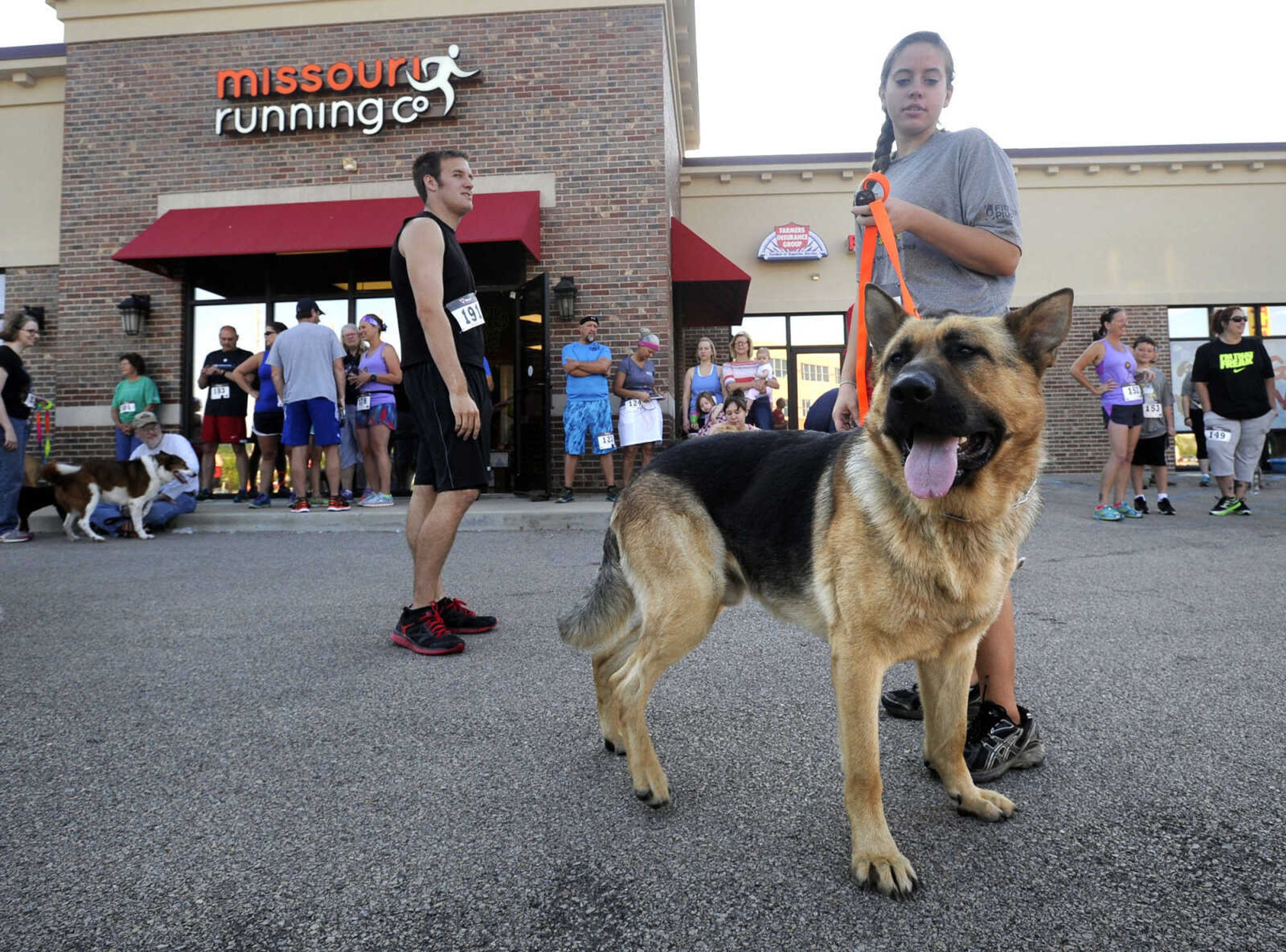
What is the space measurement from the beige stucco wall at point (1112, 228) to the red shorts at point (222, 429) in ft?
30.4

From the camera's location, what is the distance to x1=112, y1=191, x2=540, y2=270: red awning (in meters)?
8.99

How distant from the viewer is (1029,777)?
209cm

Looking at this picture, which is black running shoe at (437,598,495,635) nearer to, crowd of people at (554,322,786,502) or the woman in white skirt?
crowd of people at (554,322,786,502)

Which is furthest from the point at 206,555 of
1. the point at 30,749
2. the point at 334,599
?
the point at 30,749

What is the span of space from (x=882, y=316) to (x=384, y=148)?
10.0m

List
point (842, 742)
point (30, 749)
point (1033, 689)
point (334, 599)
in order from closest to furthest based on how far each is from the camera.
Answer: point (842, 742) → point (30, 749) → point (1033, 689) → point (334, 599)

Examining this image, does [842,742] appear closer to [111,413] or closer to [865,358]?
[865,358]

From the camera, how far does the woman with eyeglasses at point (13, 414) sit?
6.60 metres

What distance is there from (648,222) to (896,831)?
909 cm

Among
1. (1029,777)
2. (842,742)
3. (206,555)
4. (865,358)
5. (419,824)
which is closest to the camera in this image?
(842,742)

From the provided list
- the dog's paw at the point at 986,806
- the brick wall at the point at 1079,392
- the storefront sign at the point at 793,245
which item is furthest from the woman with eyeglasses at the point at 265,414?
the storefront sign at the point at 793,245

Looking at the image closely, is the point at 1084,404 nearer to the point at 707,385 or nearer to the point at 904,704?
the point at 707,385

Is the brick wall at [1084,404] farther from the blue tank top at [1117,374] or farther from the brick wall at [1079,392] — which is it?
the blue tank top at [1117,374]

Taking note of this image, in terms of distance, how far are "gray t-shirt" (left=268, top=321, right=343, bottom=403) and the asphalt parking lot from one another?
4.11 meters
